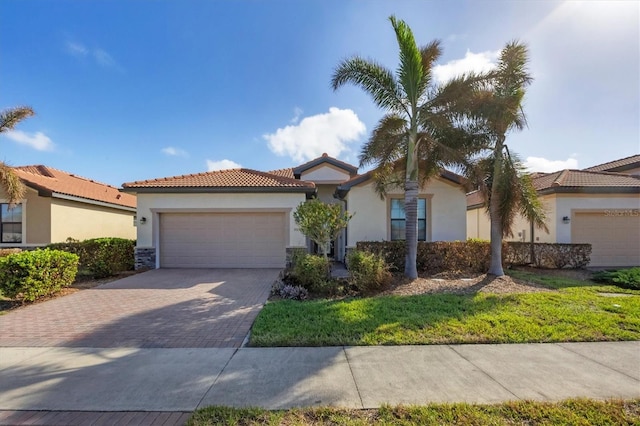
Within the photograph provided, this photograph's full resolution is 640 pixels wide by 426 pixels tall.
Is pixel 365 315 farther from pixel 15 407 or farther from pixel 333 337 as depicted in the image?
pixel 15 407

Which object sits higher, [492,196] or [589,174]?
[589,174]

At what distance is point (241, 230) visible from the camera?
12641mm

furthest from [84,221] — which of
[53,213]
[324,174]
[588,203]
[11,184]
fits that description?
[588,203]

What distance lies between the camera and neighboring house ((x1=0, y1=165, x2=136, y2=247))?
13.1 metres

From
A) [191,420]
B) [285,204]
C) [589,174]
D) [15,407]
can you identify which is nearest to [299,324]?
[191,420]

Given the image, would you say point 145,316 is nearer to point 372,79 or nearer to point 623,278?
point 372,79

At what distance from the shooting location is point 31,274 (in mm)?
7473

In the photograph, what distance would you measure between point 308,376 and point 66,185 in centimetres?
1795

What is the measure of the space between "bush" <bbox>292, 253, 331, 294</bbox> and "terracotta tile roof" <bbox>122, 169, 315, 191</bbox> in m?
4.48

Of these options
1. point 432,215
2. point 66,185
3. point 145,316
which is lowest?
point 145,316

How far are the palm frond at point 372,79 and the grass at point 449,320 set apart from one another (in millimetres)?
6166

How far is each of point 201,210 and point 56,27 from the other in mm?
7621

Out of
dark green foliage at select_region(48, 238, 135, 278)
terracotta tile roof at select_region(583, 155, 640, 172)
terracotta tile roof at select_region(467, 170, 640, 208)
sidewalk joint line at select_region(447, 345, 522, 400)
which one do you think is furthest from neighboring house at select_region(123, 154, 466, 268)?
terracotta tile roof at select_region(583, 155, 640, 172)

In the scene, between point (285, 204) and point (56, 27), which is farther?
point (285, 204)
